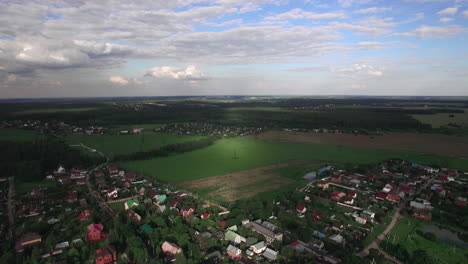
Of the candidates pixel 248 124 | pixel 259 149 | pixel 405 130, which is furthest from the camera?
pixel 248 124

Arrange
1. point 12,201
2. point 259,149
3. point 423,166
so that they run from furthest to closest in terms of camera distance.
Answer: point 259,149
point 423,166
point 12,201

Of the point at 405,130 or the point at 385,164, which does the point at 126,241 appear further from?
the point at 405,130

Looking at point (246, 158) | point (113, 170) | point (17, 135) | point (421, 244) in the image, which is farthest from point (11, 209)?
point (17, 135)

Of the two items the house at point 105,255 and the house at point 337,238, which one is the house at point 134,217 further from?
the house at point 337,238

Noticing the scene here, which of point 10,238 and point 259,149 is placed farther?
point 259,149

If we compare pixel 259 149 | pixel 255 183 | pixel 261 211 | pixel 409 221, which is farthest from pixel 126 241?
pixel 259 149

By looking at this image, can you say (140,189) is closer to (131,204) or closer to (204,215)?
(131,204)
